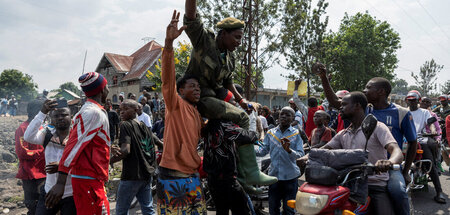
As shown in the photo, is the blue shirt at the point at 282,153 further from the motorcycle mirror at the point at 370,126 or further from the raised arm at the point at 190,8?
the raised arm at the point at 190,8

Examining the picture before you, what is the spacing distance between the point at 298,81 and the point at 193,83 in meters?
2.64

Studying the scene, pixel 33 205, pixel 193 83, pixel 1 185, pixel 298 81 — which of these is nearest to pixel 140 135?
pixel 33 205

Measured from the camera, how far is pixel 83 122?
2777 mm

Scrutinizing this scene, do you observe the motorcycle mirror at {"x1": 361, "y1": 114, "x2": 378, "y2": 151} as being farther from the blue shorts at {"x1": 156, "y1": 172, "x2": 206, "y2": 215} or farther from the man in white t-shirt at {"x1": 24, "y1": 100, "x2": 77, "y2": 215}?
the man in white t-shirt at {"x1": 24, "y1": 100, "x2": 77, "y2": 215}

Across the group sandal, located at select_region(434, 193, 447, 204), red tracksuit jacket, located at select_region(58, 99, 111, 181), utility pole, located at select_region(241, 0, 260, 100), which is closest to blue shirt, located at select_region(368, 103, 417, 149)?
red tracksuit jacket, located at select_region(58, 99, 111, 181)

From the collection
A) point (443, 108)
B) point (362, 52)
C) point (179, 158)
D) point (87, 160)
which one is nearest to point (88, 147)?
point (87, 160)

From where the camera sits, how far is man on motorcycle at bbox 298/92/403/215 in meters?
2.82

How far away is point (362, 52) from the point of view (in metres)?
32.3

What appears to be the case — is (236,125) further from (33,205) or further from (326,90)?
(33,205)

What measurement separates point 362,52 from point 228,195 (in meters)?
33.5

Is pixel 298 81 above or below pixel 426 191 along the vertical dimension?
above

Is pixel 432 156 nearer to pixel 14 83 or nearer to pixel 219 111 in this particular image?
pixel 219 111

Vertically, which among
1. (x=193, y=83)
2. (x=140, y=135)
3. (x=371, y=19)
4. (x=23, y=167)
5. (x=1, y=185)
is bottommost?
(x=1, y=185)

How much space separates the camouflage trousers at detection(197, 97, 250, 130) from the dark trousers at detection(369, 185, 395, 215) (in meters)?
1.40
